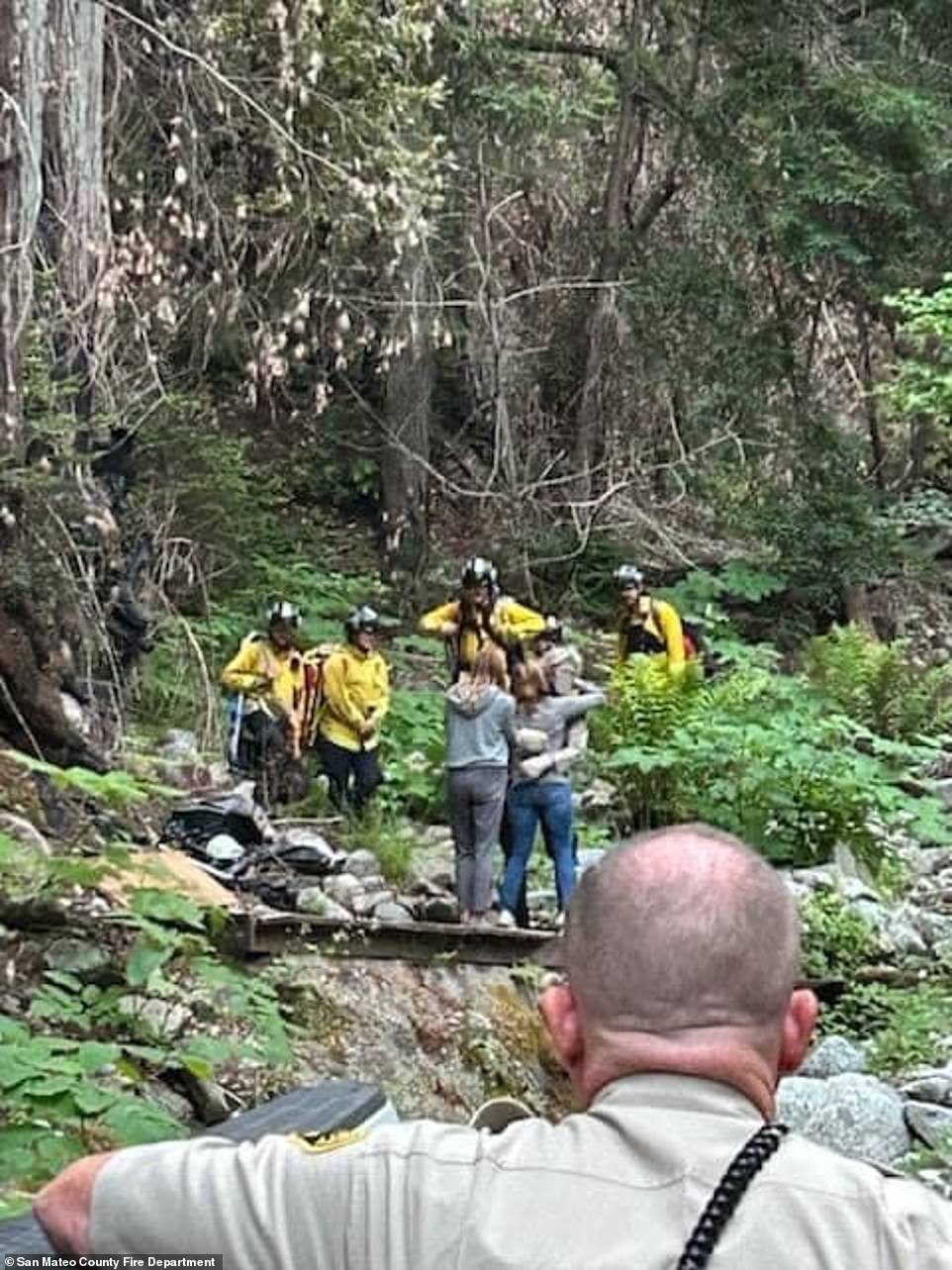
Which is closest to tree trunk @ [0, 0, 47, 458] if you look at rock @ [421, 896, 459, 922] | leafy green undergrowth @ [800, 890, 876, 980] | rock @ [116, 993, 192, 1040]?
rock @ [116, 993, 192, 1040]

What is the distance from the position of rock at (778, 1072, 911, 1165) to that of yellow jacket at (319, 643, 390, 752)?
3.99 meters

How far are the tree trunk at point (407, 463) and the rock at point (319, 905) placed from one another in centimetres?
1013

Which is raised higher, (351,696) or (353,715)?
(351,696)

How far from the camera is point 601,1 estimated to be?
19.1 meters

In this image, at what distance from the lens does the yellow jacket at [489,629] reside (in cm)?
990

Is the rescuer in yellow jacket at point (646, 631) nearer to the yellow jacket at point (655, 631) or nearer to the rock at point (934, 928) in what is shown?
the yellow jacket at point (655, 631)

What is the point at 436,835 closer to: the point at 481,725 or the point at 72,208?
the point at 481,725

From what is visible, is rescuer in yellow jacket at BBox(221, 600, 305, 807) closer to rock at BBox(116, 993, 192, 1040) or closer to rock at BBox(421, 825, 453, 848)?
rock at BBox(421, 825, 453, 848)

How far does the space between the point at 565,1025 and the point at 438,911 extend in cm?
789

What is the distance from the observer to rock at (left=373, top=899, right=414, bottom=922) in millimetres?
8617

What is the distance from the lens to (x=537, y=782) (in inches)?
361

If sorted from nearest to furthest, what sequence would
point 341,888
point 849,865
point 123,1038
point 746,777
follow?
point 123,1038, point 341,888, point 849,865, point 746,777

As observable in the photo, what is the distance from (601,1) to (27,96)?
1332 centimetres

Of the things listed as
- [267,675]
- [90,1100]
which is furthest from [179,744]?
[90,1100]
